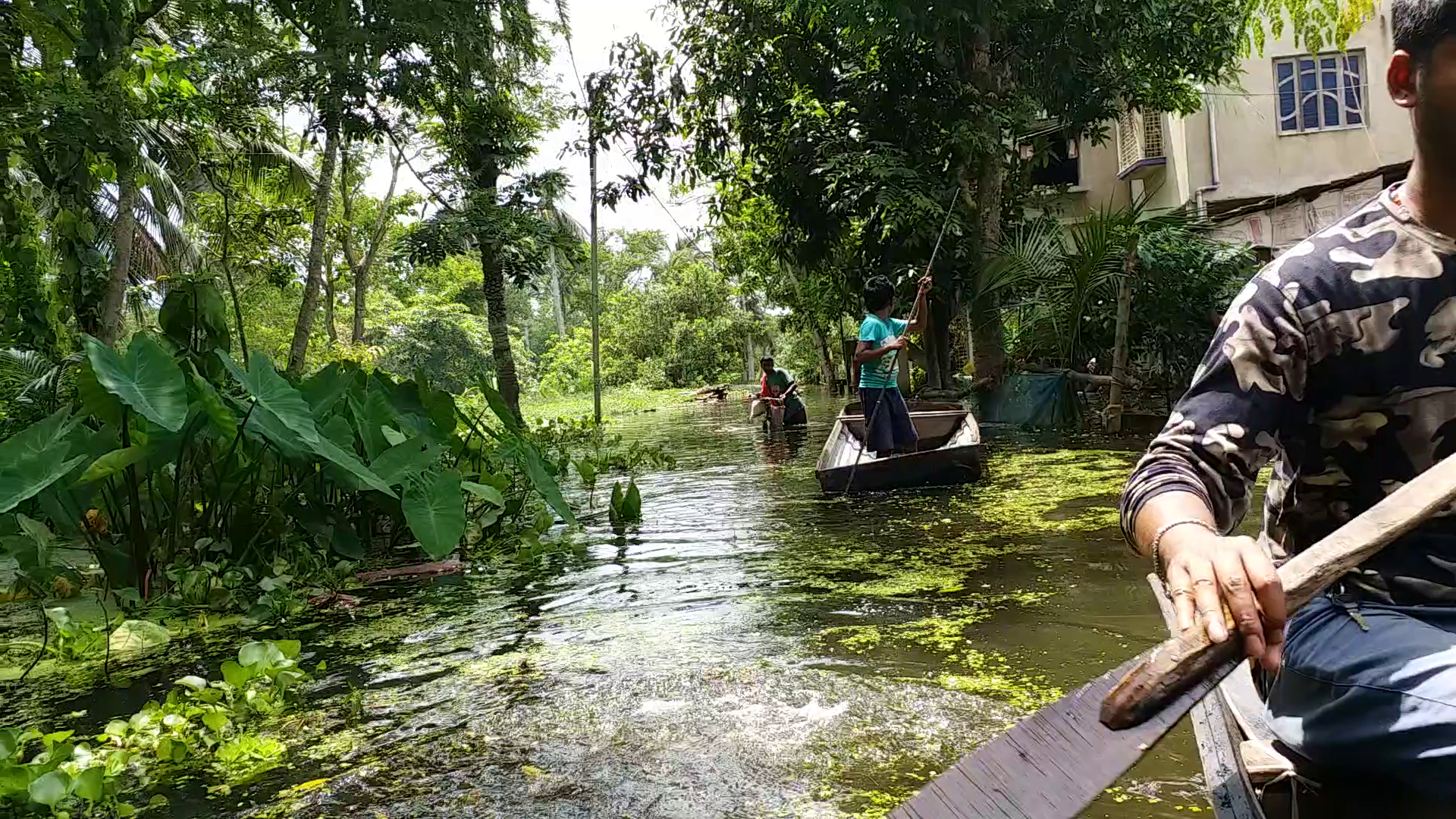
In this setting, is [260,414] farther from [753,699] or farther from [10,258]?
[10,258]

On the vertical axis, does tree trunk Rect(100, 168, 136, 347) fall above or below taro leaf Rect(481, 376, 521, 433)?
above

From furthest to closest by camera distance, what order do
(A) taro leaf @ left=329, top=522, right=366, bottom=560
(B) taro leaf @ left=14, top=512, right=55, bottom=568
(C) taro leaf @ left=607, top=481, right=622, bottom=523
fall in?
(C) taro leaf @ left=607, top=481, right=622, bottom=523
(A) taro leaf @ left=329, top=522, right=366, bottom=560
(B) taro leaf @ left=14, top=512, right=55, bottom=568

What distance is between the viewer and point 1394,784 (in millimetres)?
1183

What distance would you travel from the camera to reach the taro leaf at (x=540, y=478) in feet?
17.6

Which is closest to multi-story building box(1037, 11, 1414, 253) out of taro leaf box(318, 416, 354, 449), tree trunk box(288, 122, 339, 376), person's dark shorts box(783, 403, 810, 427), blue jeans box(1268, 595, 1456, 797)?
person's dark shorts box(783, 403, 810, 427)

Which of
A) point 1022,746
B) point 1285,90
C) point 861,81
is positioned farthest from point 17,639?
point 1285,90

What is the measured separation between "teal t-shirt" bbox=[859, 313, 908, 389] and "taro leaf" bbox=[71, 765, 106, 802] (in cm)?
600

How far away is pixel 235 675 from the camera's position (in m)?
3.00

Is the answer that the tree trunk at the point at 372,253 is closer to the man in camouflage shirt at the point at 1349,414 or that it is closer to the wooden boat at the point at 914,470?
the wooden boat at the point at 914,470

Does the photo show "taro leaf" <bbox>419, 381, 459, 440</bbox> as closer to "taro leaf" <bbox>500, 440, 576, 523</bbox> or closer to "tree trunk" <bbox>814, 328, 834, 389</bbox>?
"taro leaf" <bbox>500, 440, 576, 523</bbox>

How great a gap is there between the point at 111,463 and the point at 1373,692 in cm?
437

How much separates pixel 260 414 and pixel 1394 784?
4.54 meters

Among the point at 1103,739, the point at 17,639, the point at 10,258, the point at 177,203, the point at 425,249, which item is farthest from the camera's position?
the point at 177,203

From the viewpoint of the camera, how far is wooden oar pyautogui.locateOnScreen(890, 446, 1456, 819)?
1049mm
